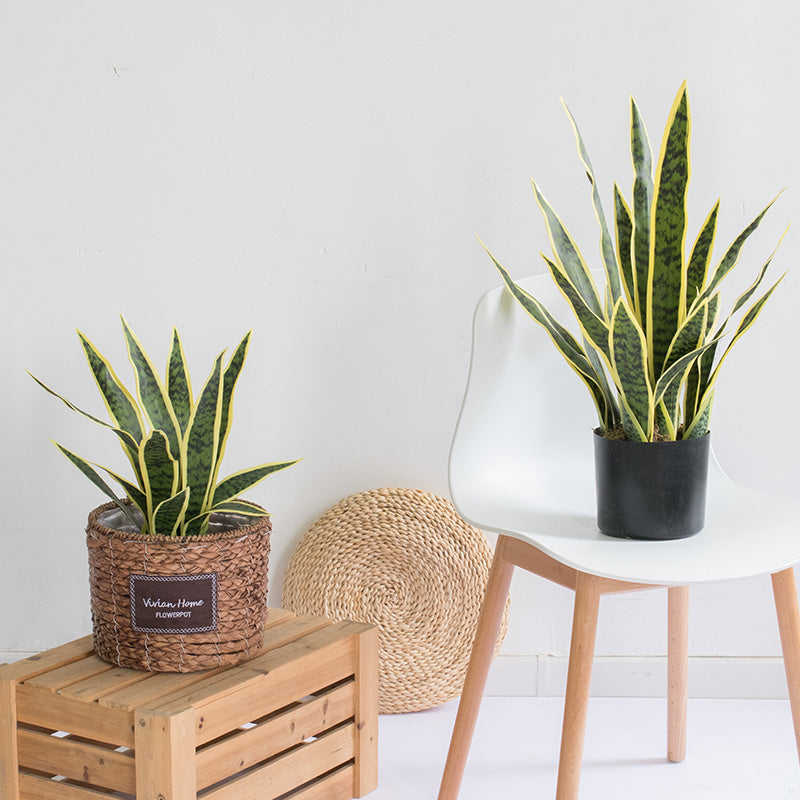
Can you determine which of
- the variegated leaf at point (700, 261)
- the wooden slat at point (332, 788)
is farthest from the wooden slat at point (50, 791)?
the variegated leaf at point (700, 261)

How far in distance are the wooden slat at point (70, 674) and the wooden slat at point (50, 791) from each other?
0.11 m

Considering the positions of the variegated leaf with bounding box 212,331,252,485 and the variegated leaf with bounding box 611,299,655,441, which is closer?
the variegated leaf with bounding box 611,299,655,441

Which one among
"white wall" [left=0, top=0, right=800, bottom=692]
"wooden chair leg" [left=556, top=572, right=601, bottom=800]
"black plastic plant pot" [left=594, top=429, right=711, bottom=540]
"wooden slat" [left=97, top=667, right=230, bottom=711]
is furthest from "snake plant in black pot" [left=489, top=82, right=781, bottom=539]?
"wooden slat" [left=97, top=667, right=230, bottom=711]

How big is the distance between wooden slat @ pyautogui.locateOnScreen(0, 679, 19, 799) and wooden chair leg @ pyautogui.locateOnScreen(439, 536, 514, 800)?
52 centimetres

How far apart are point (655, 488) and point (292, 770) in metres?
0.54

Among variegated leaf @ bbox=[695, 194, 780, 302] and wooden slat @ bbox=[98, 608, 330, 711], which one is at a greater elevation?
variegated leaf @ bbox=[695, 194, 780, 302]

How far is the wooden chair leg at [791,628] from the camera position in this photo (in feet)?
3.40

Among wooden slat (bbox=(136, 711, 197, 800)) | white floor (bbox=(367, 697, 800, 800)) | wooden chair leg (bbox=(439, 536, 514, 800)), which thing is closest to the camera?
wooden slat (bbox=(136, 711, 197, 800))

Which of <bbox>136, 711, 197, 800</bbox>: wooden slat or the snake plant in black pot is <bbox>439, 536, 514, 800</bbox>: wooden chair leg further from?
<bbox>136, 711, 197, 800</bbox>: wooden slat

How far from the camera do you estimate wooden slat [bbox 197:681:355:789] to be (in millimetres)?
999

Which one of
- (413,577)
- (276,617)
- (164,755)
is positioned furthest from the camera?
(413,577)

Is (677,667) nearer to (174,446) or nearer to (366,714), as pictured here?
(366,714)

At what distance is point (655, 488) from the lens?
1.04 m

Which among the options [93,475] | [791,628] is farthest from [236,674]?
[791,628]
